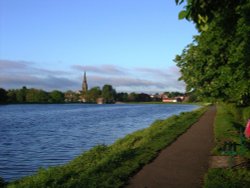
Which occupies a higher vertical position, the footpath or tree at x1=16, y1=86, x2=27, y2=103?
tree at x1=16, y1=86, x2=27, y2=103

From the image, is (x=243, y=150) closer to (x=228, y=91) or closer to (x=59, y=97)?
(x=228, y=91)

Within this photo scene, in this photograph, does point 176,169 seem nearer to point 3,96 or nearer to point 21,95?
point 3,96

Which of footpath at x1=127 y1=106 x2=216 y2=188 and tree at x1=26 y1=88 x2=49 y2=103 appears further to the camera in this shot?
tree at x1=26 y1=88 x2=49 y2=103

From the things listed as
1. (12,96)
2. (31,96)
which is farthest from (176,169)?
(31,96)

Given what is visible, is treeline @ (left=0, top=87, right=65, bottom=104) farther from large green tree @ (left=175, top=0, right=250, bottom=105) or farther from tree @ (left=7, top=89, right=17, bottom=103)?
large green tree @ (left=175, top=0, right=250, bottom=105)

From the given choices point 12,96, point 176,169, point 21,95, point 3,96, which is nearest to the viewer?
point 176,169

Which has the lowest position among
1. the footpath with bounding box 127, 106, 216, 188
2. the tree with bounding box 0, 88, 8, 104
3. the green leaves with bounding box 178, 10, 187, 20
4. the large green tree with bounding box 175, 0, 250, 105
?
the footpath with bounding box 127, 106, 216, 188

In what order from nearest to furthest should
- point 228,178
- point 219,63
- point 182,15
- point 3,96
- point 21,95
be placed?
point 182,15 → point 228,178 → point 219,63 → point 3,96 → point 21,95

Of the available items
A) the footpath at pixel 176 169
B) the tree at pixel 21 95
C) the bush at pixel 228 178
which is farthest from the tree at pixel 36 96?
the bush at pixel 228 178

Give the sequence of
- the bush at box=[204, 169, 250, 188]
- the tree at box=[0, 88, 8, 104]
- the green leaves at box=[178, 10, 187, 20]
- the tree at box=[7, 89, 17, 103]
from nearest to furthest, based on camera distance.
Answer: the green leaves at box=[178, 10, 187, 20] → the bush at box=[204, 169, 250, 188] → the tree at box=[0, 88, 8, 104] → the tree at box=[7, 89, 17, 103]

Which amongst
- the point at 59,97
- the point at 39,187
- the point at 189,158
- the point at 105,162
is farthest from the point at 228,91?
the point at 59,97

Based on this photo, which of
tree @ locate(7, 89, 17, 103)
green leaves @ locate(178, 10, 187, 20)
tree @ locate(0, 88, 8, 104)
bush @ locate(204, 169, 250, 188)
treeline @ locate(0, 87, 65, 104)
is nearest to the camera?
green leaves @ locate(178, 10, 187, 20)

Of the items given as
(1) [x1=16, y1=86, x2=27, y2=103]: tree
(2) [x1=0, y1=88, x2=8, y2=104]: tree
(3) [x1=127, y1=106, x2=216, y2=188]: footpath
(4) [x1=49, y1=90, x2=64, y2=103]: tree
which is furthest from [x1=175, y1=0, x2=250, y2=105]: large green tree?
(4) [x1=49, y1=90, x2=64, y2=103]: tree

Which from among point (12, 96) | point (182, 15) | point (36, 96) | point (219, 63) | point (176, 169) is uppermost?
point (36, 96)
